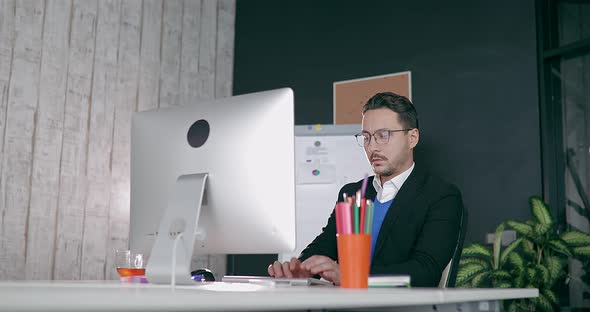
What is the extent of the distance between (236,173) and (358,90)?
290cm

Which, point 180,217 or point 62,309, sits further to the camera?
point 180,217

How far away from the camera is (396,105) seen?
248 cm

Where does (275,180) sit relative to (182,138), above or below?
below

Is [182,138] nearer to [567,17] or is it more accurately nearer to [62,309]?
[62,309]

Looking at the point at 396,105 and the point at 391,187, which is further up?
the point at 396,105

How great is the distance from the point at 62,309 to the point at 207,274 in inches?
53.4

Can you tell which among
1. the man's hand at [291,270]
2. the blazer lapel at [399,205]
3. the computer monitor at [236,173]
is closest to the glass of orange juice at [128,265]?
the computer monitor at [236,173]

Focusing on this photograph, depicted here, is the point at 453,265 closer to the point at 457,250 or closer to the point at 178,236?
the point at 457,250

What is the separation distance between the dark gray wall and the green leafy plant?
1.12 ft

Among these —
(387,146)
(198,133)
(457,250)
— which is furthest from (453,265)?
(198,133)

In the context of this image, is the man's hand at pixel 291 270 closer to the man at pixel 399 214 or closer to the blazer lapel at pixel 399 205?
the man at pixel 399 214

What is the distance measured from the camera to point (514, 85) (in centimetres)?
371

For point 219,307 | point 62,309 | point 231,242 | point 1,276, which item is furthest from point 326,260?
point 1,276

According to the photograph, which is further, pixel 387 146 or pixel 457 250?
pixel 387 146
